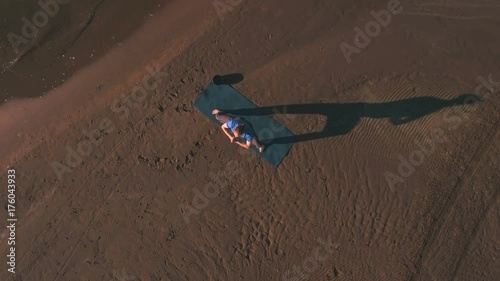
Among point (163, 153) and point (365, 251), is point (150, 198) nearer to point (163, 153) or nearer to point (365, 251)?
point (163, 153)

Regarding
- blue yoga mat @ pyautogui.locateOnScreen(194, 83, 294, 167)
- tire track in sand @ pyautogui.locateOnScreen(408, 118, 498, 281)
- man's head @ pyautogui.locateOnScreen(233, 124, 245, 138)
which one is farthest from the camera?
blue yoga mat @ pyautogui.locateOnScreen(194, 83, 294, 167)

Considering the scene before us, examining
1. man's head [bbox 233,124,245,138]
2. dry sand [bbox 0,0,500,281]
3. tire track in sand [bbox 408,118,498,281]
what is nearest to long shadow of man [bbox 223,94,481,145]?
dry sand [bbox 0,0,500,281]

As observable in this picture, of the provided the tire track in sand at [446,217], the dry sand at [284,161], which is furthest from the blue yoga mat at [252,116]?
the tire track in sand at [446,217]

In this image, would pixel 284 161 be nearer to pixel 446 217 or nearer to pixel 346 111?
pixel 346 111

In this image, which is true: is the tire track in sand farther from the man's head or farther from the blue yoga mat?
the man's head

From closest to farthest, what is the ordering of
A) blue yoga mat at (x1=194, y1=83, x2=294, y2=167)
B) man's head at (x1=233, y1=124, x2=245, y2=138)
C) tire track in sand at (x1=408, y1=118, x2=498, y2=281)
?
man's head at (x1=233, y1=124, x2=245, y2=138)
tire track in sand at (x1=408, y1=118, x2=498, y2=281)
blue yoga mat at (x1=194, y1=83, x2=294, y2=167)

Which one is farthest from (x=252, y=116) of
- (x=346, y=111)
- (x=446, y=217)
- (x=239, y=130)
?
(x=446, y=217)
